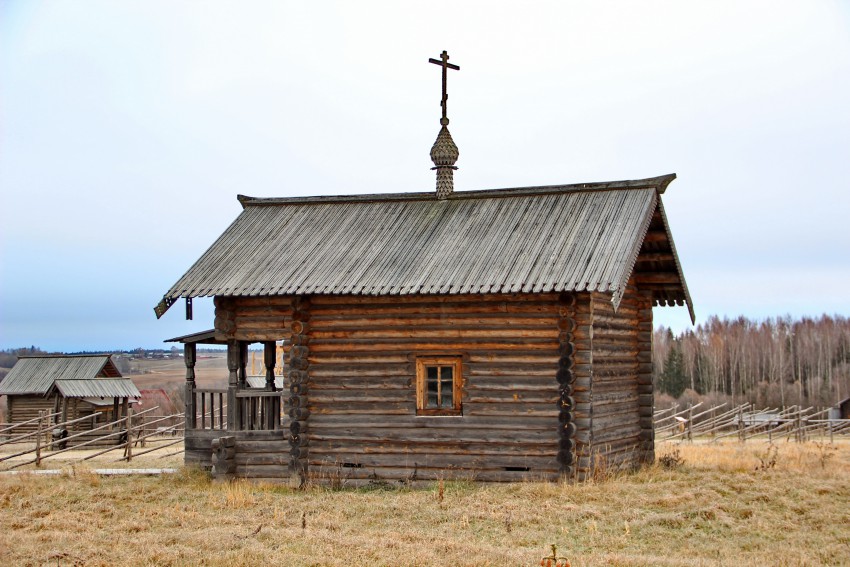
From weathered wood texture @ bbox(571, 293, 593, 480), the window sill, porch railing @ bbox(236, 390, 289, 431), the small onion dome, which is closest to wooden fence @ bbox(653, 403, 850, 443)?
the small onion dome

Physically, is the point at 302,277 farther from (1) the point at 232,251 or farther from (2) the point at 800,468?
(2) the point at 800,468

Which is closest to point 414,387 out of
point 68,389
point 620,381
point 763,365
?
point 620,381

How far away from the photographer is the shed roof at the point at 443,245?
16.4 m

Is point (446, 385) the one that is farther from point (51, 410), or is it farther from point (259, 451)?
point (51, 410)

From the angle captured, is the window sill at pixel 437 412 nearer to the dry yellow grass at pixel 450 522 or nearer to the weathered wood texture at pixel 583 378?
the dry yellow grass at pixel 450 522

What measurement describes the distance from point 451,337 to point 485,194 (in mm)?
4145

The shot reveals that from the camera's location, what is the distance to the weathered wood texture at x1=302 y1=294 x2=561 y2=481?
16375 mm

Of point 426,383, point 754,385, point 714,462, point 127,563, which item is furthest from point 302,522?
point 754,385

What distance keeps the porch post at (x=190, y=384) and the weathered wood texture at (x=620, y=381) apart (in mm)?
8127

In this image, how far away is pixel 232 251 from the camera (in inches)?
762

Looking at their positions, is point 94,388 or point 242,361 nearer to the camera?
point 242,361

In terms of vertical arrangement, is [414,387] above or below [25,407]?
above

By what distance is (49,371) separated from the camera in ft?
124

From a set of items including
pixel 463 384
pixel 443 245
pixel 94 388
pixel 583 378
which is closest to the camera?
pixel 583 378
